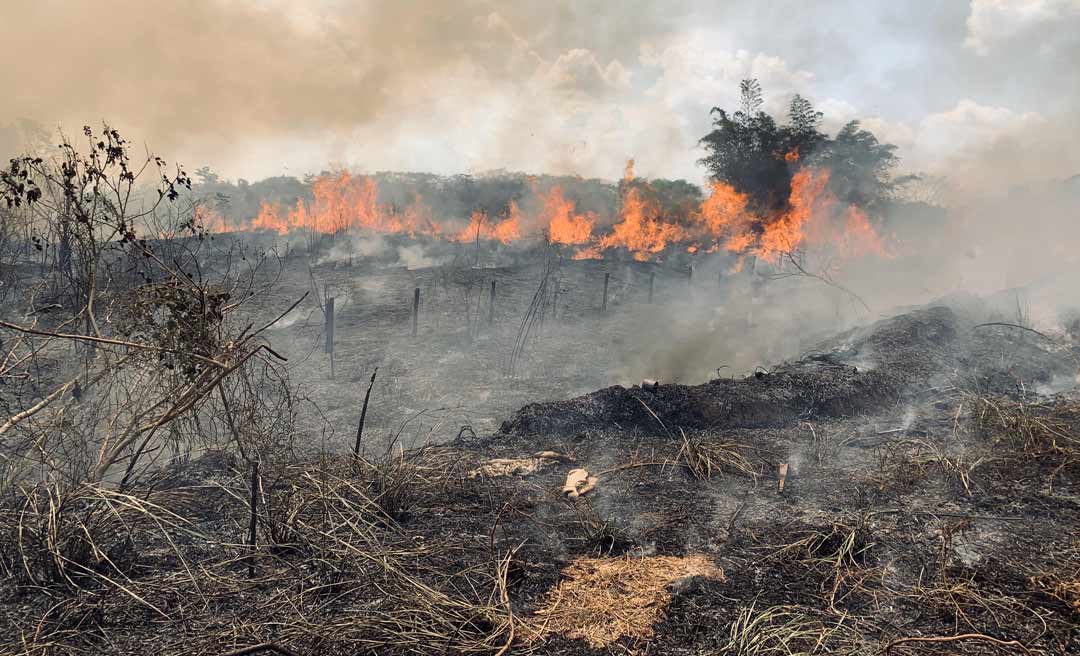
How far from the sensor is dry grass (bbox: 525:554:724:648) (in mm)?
3520

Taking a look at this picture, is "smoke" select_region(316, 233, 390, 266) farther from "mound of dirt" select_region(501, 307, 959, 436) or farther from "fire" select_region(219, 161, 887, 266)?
"mound of dirt" select_region(501, 307, 959, 436)

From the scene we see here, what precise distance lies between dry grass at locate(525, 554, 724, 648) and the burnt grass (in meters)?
0.10

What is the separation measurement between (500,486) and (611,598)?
2.29 meters

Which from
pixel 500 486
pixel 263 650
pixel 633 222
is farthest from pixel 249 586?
pixel 633 222

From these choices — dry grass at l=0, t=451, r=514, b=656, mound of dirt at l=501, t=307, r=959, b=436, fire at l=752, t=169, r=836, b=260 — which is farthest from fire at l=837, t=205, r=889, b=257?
dry grass at l=0, t=451, r=514, b=656

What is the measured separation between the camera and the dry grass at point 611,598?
11.5 feet

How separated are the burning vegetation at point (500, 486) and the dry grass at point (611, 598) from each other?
2 cm

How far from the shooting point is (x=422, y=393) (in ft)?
37.3

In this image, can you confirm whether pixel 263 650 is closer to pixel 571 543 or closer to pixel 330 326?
pixel 571 543

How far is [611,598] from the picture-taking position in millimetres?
3869

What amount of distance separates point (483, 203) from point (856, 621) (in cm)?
3061

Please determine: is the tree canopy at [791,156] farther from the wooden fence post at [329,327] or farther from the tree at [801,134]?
the wooden fence post at [329,327]

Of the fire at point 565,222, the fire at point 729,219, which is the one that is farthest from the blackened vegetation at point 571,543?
the fire at point 565,222

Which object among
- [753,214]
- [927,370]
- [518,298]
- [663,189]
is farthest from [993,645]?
[663,189]
